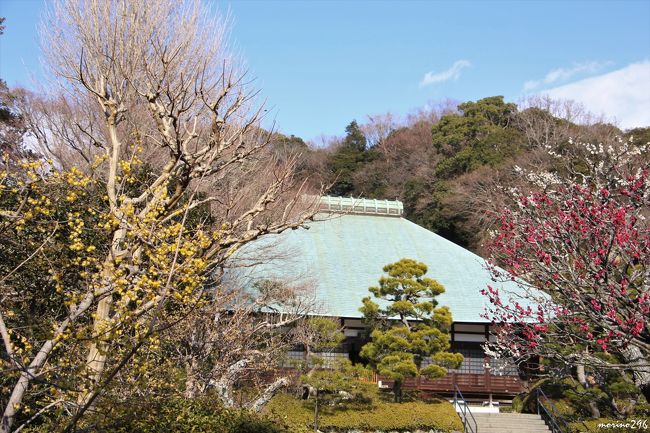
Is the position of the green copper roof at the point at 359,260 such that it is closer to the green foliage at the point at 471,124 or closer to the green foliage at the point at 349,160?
the green foliage at the point at 471,124

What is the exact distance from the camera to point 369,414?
1418 cm

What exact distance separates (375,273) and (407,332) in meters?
5.07

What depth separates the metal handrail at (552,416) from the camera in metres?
14.0

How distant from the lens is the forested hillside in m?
29.8

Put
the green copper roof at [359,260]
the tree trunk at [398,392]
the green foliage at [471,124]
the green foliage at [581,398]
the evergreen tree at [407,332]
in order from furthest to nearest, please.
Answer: the green foliage at [471,124]
the green copper roof at [359,260]
the tree trunk at [398,392]
the evergreen tree at [407,332]
the green foliage at [581,398]

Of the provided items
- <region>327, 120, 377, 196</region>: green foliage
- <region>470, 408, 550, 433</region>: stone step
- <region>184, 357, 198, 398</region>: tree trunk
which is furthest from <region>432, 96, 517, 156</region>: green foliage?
<region>184, 357, 198, 398</region>: tree trunk

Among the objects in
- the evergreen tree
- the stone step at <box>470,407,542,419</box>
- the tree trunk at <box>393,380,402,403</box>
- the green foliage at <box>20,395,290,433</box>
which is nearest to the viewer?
the green foliage at <box>20,395,290,433</box>

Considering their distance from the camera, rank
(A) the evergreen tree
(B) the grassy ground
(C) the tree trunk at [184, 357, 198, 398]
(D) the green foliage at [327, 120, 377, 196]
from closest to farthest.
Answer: (C) the tree trunk at [184, 357, 198, 398], (B) the grassy ground, (A) the evergreen tree, (D) the green foliage at [327, 120, 377, 196]

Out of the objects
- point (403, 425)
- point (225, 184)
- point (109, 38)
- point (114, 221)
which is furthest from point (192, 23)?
point (403, 425)

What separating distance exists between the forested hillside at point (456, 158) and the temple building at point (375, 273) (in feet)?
18.9

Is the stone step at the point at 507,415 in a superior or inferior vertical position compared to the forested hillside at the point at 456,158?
inferior

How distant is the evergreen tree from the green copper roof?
1815mm

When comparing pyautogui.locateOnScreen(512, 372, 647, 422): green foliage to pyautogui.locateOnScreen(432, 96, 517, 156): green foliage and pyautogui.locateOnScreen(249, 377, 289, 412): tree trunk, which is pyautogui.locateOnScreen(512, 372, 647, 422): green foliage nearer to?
pyautogui.locateOnScreen(249, 377, 289, 412): tree trunk

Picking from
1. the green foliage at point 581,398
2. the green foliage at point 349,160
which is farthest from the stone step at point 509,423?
the green foliage at point 349,160
